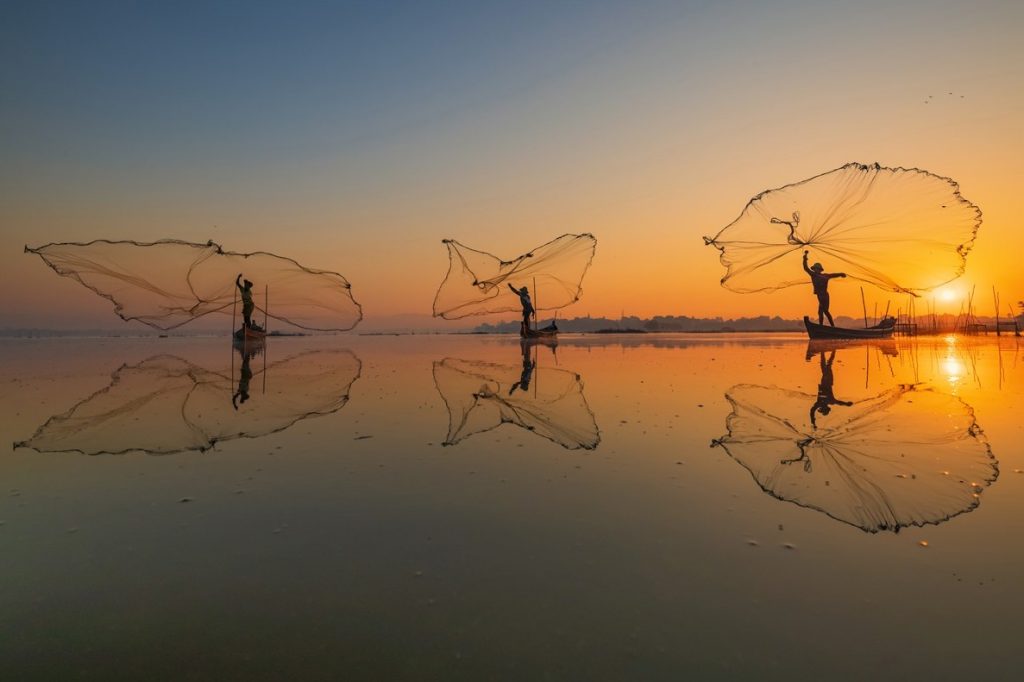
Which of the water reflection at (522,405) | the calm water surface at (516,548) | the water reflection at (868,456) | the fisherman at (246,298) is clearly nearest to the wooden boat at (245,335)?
the fisherman at (246,298)

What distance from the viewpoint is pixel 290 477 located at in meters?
6.27

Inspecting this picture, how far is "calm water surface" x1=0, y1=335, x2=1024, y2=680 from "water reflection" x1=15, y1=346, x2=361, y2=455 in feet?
0.37

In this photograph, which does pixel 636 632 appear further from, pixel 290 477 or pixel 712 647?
pixel 290 477

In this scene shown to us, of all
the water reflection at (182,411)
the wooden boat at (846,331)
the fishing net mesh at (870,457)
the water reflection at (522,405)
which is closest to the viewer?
the fishing net mesh at (870,457)

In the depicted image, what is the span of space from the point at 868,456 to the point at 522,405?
638 cm

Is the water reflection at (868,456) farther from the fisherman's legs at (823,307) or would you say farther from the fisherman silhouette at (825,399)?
the fisherman's legs at (823,307)

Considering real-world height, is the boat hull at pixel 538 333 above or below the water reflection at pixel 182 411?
above

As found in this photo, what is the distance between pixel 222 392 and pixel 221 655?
12246 mm

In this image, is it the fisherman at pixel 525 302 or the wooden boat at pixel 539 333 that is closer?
the fisherman at pixel 525 302

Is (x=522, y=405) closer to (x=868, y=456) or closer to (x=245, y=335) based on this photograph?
(x=868, y=456)

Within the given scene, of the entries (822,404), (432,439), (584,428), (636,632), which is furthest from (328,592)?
(822,404)

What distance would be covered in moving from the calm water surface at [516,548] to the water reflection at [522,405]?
171mm

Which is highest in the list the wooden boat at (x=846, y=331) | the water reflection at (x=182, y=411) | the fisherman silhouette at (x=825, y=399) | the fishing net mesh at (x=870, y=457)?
the wooden boat at (x=846, y=331)

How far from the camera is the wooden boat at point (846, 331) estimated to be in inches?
1762
